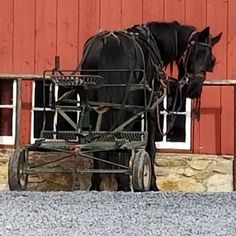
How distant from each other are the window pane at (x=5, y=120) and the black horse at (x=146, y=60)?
5.76ft

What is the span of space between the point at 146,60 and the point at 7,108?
81.2 inches

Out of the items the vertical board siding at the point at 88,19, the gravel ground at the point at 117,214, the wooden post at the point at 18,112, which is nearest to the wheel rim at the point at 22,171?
the gravel ground at the point at 117,214

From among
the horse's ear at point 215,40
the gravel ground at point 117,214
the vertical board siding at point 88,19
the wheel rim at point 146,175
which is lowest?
the gravel ground at point 117,214

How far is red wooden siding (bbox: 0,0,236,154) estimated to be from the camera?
9.37 m

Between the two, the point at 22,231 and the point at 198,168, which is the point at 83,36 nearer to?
the point at 198,168

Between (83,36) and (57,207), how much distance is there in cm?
331

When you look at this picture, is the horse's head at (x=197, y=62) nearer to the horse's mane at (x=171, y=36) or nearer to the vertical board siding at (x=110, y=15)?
the horse's mane at (x=171, y=36)

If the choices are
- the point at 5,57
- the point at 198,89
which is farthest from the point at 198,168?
the point at 5,57

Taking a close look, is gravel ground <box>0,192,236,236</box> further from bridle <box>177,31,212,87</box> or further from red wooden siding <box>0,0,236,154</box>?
red wooden siding <box>0,0,236,154</box>

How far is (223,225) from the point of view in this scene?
5.88 meters

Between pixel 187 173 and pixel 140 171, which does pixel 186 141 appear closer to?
pixel 187 173

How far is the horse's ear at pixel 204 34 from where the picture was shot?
8.58m

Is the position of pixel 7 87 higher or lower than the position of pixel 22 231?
higher

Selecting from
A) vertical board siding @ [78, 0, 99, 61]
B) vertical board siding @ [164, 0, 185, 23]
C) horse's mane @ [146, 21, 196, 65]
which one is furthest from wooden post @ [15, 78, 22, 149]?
vertical board siding @ [164, 0, 185, 23]
